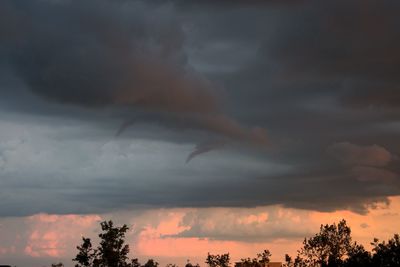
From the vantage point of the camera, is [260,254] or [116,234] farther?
[260,254]

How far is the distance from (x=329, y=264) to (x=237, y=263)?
39.3m

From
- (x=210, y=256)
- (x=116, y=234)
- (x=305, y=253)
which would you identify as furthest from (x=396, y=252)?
(x=210, y=256)

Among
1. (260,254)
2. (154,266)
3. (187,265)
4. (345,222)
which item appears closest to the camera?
(154,266)

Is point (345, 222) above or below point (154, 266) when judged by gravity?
above

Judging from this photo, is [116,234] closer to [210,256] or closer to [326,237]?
[326,237]

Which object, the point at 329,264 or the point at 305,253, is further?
the point at 305,253

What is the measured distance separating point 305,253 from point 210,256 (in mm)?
28502

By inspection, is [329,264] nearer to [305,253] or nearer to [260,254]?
[305,253]

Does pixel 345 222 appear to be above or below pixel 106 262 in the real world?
above

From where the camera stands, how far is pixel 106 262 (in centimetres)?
10881

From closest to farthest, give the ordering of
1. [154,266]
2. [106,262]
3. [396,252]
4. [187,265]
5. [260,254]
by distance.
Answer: [106,262] → [396,252] → [154,266] → [260,254] → [187,265]

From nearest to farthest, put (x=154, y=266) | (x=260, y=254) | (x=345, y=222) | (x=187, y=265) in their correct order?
(x=154, y=266) < (x=345, y=222) < (x=260, y=254) < (x=187, y=265)

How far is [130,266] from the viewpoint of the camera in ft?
371

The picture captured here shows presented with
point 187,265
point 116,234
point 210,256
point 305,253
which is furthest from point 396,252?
point 187,265
